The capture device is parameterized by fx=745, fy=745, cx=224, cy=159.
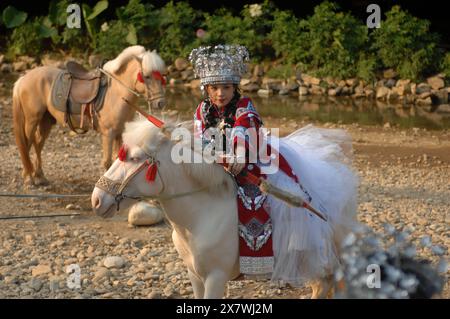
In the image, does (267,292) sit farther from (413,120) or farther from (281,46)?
(281,46)

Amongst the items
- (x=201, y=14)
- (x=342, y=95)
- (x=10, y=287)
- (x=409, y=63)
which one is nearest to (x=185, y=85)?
(x=201, y=14)

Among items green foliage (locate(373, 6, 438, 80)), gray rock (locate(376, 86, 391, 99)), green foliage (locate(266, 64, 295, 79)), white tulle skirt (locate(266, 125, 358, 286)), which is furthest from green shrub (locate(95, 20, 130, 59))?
white tulle skirt (locate(266, 125, 358, 286))

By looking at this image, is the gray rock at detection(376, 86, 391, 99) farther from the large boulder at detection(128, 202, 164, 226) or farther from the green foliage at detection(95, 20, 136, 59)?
the large boulder at detection(128, 202, 164, 226)

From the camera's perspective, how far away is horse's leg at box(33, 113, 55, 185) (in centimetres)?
882

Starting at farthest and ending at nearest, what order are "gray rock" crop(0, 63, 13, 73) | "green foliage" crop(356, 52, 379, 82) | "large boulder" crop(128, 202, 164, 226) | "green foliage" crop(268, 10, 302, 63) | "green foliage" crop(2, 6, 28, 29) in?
1. "green foliage" crop(2, 6, 28, 29)
2. "gray rock" crop(0, 63, 13, 73)
3. "green foliage" crop(268, 10, 302, 63)
4. "green foliage" crop(356, 52, 379, 82)
5. "large boulder" crop(128, 202, 164, 226)

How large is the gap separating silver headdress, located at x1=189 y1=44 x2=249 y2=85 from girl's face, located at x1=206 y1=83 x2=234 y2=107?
0.11 ft

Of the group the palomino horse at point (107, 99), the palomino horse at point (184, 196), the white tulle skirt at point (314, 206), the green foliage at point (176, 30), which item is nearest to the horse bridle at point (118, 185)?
the palomino horse at point (184, 196)

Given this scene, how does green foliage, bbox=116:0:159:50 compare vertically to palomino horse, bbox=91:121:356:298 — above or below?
above

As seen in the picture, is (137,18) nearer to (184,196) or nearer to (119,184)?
(184,196)

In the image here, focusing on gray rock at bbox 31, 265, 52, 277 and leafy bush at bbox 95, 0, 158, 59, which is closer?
gray rock at bbox 31, 265, 52, 277

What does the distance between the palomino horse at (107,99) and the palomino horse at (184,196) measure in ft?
13.2

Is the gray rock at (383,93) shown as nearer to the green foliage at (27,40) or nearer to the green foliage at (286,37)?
the green foliage at (286,37)

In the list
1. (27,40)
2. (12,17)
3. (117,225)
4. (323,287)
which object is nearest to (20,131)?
(117,225)

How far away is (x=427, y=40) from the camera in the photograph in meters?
16.7
